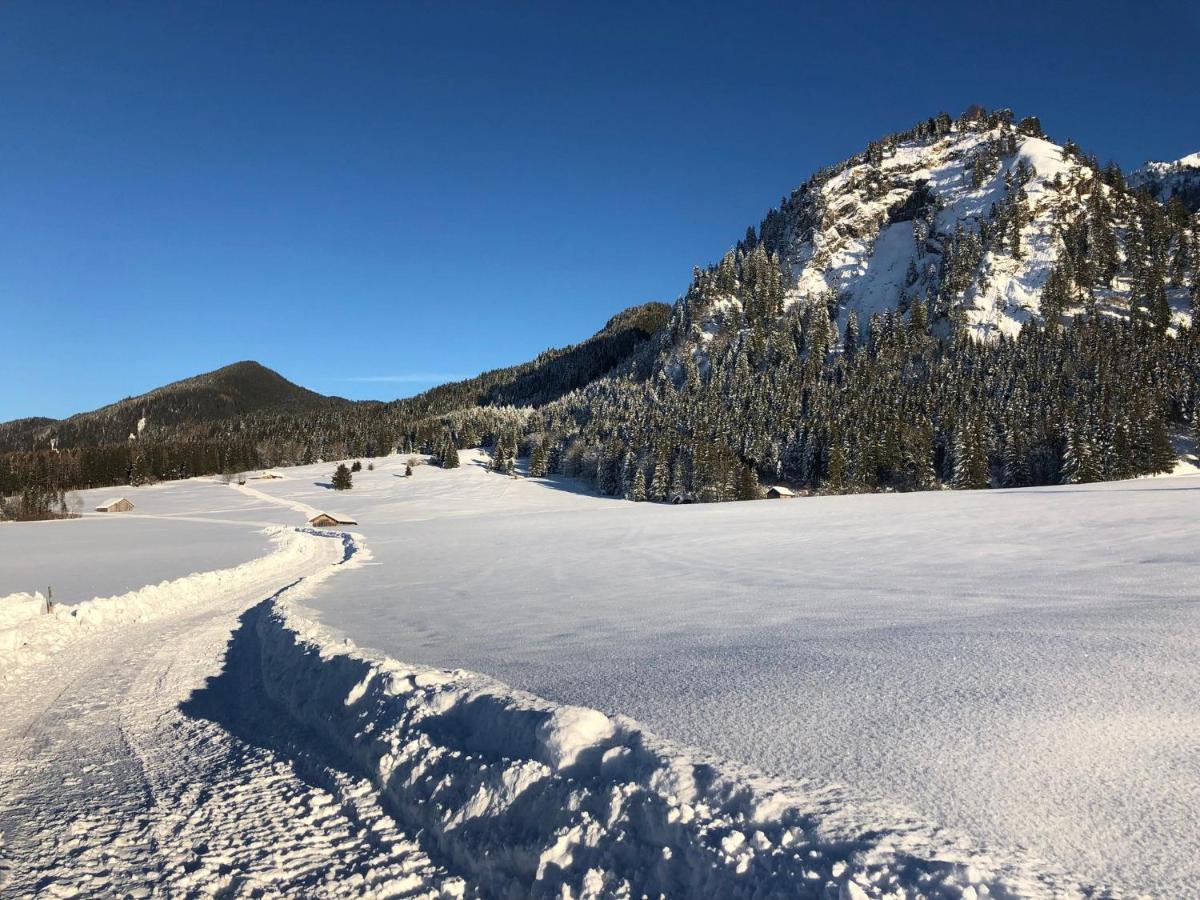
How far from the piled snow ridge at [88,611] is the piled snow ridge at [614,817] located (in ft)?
27.5

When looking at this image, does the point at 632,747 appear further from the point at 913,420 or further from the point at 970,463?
the point at 913,420

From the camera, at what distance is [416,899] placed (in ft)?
15.4

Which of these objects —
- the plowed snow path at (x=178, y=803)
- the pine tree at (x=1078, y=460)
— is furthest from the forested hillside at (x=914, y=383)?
the plowed snow path at (x=178, y=803)

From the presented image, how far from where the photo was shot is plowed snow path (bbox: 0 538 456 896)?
495 centimetres

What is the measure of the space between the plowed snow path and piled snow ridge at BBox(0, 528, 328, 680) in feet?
7.01


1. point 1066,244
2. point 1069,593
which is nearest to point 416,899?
point 1069,593

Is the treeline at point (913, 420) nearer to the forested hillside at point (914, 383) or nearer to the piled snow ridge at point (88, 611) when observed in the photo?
the forested hillside at point (914, 383)

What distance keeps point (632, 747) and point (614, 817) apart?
2.27 ft

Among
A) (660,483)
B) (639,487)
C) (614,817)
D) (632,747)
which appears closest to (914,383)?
(660,483)

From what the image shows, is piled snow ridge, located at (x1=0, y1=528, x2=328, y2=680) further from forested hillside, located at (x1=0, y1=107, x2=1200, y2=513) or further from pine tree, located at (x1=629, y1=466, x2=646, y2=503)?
forested hillside, located at (x1=0, y1=107, x2=1200, y2=513)

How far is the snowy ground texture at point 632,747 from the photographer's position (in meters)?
4.06

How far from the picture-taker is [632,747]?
209 inches

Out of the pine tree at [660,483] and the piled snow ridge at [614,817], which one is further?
the pine tree at [660,483]

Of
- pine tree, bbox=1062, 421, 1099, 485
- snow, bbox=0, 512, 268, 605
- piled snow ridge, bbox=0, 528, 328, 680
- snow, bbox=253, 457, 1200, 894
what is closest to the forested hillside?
pine tree, bbox=1062, 421, 1099, 485
